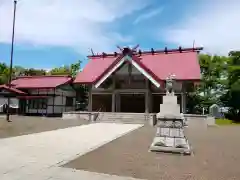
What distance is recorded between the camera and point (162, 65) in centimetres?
2472

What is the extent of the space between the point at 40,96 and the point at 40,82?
2690 mm

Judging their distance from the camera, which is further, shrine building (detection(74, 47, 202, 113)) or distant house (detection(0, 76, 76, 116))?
distant house (detection(0, 76, 76, 116))

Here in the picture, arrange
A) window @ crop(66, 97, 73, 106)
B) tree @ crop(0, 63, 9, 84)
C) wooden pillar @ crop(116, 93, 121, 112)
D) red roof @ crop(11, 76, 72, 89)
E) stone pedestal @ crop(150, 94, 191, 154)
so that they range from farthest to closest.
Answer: tree @ crop(0, 63, 9, 84) < window @ crop(66, 97, 73, 106) < red roof @ crop(11, 76, 72, 89) < wooden pillar @ crop(116, 93, 121, 112) < stone pedestal @ crop(150, 94, 191, 154)

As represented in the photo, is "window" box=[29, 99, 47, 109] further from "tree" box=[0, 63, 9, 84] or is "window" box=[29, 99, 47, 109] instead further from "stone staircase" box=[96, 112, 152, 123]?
A: "tree" box=[0, 63, 9, 84]

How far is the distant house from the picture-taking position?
1110 inches

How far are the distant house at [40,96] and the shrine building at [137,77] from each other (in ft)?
16.0

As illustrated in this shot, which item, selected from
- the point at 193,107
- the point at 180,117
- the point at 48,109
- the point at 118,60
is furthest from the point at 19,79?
the point at 180,117

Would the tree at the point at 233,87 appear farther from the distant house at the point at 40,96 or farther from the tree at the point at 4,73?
the tree at the point at 4,73

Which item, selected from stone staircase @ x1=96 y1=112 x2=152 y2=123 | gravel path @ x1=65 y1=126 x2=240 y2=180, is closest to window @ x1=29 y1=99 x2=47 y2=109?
stone staircase @ x1=96 y1=112 x2=152 y2=123

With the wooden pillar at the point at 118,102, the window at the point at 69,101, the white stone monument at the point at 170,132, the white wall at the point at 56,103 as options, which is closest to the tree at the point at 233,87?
the wooden pillar at the point at 118,102

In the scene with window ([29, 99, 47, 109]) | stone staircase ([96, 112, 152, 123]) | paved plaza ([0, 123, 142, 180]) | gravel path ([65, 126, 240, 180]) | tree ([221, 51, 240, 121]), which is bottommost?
gravel path ([65, 126, 240, 180])

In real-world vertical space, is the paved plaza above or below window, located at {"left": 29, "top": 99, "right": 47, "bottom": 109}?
below

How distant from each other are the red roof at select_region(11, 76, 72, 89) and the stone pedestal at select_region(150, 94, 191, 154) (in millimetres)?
21418

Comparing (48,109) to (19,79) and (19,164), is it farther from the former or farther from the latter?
(19,164)
